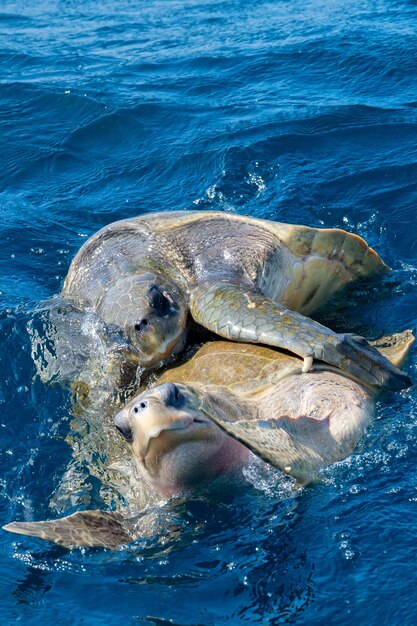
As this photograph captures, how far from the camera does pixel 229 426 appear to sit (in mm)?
4586

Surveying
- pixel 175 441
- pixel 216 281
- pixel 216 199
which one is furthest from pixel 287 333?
pixel 216 199

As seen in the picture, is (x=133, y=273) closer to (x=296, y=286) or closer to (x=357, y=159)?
(x=296, y=286)

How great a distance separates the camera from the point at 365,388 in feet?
18.6

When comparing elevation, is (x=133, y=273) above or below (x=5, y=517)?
above

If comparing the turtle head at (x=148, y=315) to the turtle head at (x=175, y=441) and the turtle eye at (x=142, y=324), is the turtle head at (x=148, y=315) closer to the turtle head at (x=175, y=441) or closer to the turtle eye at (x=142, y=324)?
the turtle eye at (x=142, y=324)

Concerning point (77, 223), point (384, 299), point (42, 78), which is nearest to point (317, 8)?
point (42, 78)

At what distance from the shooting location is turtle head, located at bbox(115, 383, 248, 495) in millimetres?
4516

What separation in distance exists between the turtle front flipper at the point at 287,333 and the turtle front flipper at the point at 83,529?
151cm

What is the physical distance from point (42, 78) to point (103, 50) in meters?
1.76

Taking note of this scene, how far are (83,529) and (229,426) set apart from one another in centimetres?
99

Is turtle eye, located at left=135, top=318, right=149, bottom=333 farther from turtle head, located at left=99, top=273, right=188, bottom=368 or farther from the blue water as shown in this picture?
the blue water

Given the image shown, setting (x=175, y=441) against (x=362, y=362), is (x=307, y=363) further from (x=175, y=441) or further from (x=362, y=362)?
(x=175, y=441)

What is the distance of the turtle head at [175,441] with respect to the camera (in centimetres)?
452

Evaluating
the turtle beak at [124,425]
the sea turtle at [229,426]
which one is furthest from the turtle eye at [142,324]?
the turtle beak at [124,425]
